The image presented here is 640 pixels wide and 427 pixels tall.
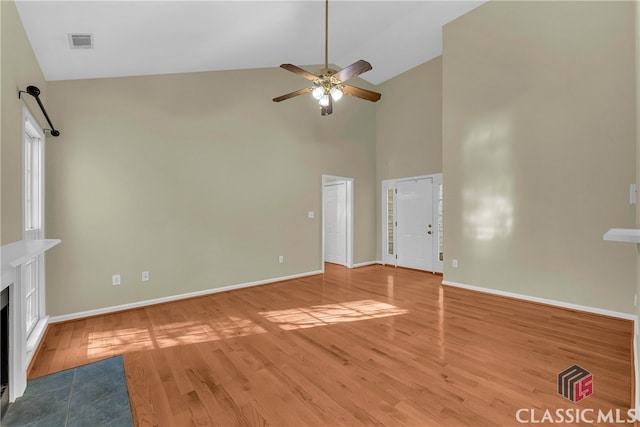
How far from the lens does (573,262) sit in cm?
380

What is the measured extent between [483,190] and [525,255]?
1103 millimetres

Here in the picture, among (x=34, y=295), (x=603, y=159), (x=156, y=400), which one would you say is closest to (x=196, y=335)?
(x=156, y=400)

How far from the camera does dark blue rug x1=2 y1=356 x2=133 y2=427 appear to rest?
6.22 ft

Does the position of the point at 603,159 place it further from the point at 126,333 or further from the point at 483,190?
the point at 126,333

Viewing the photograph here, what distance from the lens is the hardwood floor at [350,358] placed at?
76.2 inches

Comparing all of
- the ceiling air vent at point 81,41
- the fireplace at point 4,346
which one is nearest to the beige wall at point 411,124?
the ceiling air vent at point 81,41

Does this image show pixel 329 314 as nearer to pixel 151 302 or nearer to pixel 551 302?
pixel 151 302

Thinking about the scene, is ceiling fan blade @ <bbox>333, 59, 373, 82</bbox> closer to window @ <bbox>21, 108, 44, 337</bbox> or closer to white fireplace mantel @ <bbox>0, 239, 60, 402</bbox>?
white fireplace mantel @ <bbox>0, 239, 60, 402</bbox>

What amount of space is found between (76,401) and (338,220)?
5.47 meters

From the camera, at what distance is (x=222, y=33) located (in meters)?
3.58

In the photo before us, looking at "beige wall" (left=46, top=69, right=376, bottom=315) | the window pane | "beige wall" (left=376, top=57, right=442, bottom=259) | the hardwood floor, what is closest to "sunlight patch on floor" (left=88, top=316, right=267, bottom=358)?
the hardwood floor

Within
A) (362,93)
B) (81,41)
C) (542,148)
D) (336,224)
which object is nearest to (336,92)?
(362,93)

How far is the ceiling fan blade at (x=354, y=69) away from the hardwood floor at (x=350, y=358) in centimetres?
262

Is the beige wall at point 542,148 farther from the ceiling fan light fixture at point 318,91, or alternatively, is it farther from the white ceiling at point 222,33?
the ceiling fan light fixture at point 318,91
